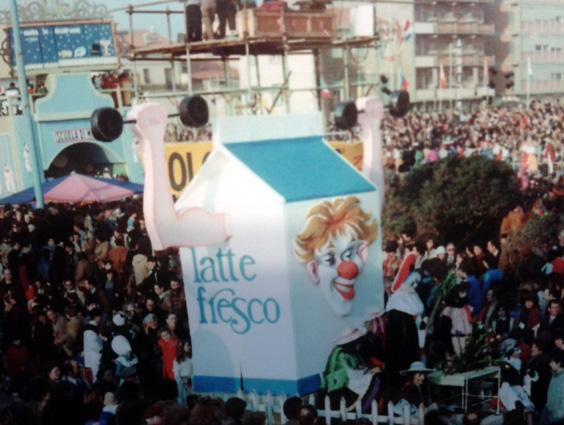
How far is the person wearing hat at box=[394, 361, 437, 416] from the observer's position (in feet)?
17.4

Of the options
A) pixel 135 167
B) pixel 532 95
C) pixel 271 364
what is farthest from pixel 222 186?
pixel 532 95

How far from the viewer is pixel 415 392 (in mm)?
5441

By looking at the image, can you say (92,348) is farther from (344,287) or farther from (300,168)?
(300,168)

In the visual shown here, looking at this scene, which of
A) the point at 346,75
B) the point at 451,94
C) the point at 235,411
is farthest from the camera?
the point at 451,94

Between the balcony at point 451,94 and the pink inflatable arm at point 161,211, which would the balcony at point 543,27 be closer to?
the balcony at point 451,94

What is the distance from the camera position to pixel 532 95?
123 feet

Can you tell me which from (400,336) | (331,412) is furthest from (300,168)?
(331,412)

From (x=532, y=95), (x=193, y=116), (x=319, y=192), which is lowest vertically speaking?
(x=532, y=95)

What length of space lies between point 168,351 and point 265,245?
175 cm

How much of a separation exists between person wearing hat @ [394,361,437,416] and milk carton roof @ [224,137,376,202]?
51.6 inches

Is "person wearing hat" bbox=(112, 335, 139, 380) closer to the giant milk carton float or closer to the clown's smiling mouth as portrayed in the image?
the giant milk carton float

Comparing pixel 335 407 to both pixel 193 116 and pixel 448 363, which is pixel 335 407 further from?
pixel 193 116

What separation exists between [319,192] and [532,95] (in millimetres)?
34052

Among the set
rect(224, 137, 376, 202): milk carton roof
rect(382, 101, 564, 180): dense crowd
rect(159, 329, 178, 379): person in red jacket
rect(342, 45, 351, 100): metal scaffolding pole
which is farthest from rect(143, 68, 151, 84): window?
rect(224, 137, 376, 202): milk carton roof
